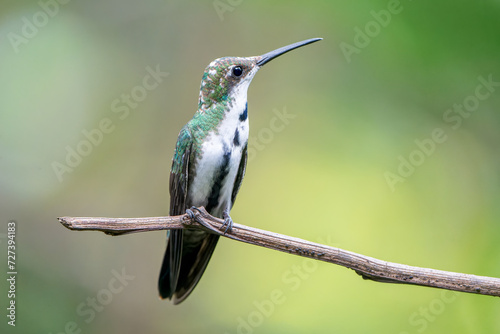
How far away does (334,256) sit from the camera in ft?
6.45

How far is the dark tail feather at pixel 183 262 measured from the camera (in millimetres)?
2754

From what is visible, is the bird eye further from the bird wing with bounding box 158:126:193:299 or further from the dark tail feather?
the dark tail feather

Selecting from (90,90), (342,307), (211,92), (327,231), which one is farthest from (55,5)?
(342,307)

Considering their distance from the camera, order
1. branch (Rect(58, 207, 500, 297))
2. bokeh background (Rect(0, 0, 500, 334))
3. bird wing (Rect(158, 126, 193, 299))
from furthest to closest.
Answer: bird wing (Rect(158, 126, 193, 299)) → bokeh background (Rect(0, 0, 500, 334)) → branch (Rect(58, 207, 500, 297))

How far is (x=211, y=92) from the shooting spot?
274 centimetres

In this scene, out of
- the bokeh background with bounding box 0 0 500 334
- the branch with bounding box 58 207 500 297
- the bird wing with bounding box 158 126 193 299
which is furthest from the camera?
the bird wing with bounding box 158 126 193 299

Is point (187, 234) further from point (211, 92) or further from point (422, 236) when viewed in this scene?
point (422, 236)

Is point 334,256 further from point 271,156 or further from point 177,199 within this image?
point 271,156

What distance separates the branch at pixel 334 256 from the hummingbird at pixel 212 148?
58 centimetres

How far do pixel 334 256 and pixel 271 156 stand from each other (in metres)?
2.00

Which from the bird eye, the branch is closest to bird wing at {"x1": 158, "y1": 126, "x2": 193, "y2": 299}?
the bird eye

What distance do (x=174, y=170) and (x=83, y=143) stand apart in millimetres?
1346

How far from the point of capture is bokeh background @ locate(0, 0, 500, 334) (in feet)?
8.59

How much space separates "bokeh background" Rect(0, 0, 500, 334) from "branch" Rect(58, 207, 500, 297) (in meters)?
0.37
